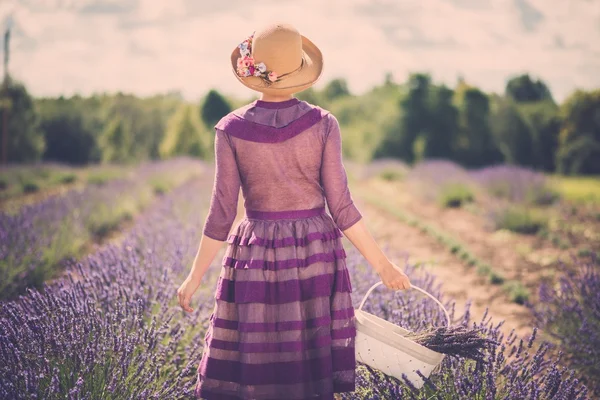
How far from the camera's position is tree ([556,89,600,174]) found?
1836 cm

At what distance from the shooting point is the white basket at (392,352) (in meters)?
1.70

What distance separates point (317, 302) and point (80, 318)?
104cm

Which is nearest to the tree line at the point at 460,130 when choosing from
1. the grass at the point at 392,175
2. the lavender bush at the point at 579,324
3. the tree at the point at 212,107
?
the grass at the point at 392,175

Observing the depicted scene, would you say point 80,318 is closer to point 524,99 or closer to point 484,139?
point 484,139

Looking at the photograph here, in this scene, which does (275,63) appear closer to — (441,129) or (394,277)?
(394,277)

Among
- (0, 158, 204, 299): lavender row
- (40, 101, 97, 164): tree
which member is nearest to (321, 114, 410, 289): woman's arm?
(0, 158, 204, 299): lavender row

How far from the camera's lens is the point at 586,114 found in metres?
19.1

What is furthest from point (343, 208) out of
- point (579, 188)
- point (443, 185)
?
point (579, 188)

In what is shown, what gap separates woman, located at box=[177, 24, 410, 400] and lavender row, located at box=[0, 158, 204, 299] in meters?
2.19

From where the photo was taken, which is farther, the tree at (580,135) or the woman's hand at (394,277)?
the tree at (580,135)

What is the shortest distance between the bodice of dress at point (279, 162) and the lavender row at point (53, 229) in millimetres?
2251

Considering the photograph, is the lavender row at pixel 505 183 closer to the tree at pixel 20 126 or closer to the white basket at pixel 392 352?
the white basket at pixel 392 352

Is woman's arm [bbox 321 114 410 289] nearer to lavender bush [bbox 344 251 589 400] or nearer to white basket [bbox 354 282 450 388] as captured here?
white basket [bbox 354 282 450 388]

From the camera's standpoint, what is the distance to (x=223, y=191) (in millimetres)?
1771
